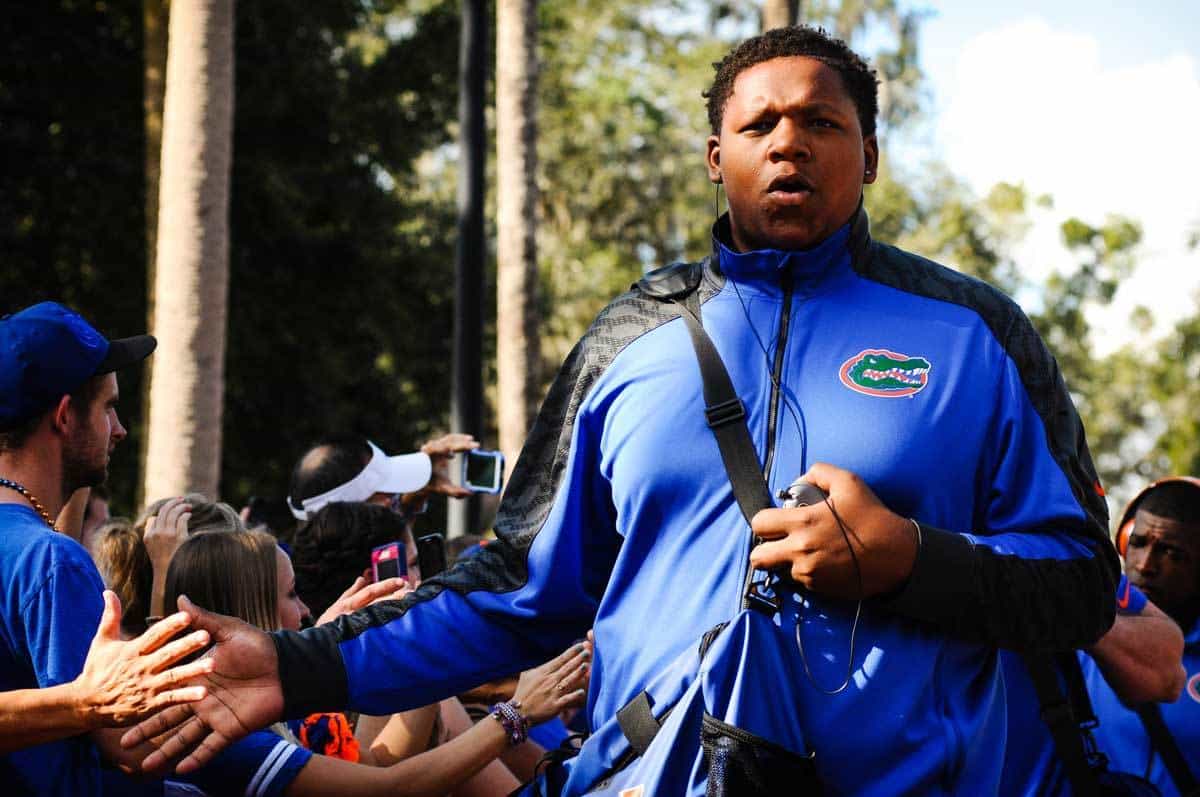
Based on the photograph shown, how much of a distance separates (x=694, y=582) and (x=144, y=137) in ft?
56.0

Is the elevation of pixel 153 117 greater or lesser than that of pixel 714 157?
greater

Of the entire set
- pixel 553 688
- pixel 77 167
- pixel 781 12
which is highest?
pixel 781 12

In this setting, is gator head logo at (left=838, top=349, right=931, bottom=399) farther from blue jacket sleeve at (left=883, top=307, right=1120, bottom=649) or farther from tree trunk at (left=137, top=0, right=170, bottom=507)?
tree trunk at (left=137, top=0, right=170, bottom=507)

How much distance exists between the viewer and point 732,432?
268 centimetres

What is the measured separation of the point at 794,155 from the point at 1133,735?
2898mm

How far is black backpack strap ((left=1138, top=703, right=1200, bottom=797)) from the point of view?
473 centimetres

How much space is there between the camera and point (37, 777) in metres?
3.43

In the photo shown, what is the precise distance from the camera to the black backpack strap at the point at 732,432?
2.62m

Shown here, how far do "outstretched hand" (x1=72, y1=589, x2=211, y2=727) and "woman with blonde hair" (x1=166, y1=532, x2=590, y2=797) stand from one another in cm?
118

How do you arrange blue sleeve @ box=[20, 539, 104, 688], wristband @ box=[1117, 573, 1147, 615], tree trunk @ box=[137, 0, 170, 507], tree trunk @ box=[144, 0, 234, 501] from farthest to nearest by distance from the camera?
tree trunk @ box=[137, 0, 170, 507] → tree trunk @ box=[144, 0, 234, 501] → wristband @ box=[1117, 573, 1147, 615] → blue sleeve @ box=[20, 539, 104, 688]

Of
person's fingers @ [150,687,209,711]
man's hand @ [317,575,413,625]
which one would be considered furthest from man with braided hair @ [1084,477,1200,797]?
person's fingers @ [150,687,209,711]

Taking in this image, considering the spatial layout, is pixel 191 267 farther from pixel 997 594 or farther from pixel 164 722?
pixel 997 594

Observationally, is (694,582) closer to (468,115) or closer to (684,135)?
(468,115)

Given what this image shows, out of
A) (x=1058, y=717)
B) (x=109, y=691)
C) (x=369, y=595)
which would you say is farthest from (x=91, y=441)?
(x=1058, y=717)
